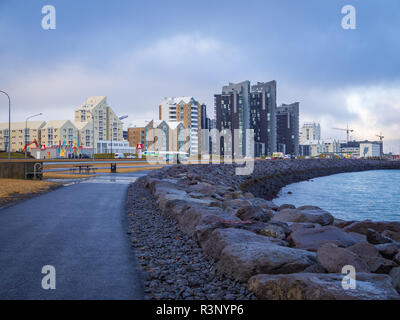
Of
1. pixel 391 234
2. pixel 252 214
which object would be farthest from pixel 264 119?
pixel 252 214

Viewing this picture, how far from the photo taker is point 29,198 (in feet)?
47.5

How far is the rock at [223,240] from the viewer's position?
6169mm

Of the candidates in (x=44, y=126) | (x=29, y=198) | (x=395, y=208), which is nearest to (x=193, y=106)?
(x=44, y=126)

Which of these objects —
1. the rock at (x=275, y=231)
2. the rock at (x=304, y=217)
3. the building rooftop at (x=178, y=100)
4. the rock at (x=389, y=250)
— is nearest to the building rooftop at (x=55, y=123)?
the building rooftop at (x=178, y=100)

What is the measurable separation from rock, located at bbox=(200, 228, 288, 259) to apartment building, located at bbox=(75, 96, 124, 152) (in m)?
138

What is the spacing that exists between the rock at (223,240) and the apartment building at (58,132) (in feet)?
373

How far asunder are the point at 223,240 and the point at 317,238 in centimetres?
291

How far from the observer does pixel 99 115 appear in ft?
463

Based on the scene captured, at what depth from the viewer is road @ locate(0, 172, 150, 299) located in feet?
15.6
